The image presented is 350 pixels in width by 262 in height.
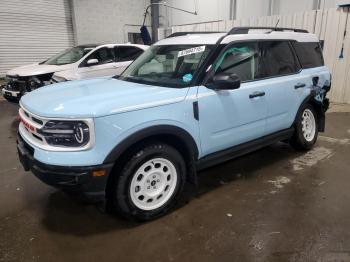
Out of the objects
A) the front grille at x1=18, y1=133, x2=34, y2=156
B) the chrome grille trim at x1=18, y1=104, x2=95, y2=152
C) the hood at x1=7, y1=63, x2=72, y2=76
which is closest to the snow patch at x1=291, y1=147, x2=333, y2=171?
the chrome grille trim at x1=18, y1=104, x2=95, y2=152

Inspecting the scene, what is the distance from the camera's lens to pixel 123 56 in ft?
26.5

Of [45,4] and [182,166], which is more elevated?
[45,4]

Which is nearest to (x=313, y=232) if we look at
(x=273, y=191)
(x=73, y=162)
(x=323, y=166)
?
(x=273, y=191)

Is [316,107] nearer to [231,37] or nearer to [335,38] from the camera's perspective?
[231,37]

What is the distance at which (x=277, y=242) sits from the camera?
2.56 metres

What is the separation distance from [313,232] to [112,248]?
69.4 inches

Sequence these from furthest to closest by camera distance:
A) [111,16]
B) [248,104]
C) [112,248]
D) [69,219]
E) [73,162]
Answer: [111,16] → [248,104] → [69,219] → [112,248] → [73,162]

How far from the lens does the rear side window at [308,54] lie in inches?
162

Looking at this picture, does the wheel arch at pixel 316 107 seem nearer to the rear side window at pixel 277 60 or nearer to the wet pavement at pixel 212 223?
the rear side window at pixel 277 60

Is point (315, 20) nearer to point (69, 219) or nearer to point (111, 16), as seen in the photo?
point (69, 219)

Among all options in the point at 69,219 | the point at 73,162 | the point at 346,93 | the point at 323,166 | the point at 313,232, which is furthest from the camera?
the point at 346,93

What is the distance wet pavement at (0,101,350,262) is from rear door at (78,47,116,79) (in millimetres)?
3842

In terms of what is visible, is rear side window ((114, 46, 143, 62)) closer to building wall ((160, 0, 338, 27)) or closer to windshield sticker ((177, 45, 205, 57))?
windshield sticker ((177, 45, 205, 57))

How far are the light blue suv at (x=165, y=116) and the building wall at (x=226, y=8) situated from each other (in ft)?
29.2
